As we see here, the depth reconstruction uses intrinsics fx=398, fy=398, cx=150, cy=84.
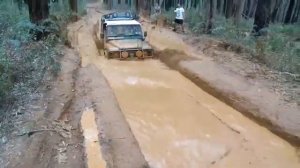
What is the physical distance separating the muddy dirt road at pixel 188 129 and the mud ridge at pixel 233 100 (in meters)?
0.13

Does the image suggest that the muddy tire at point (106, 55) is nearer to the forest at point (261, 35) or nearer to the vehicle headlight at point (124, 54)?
the vehicle headlight at point (124, 54)

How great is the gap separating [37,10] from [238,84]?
304 inches

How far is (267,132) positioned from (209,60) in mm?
5758

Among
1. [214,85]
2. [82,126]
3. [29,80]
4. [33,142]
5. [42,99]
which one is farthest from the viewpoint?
[214,85]

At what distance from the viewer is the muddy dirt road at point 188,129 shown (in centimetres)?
686

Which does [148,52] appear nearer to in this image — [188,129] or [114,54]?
[114,54]

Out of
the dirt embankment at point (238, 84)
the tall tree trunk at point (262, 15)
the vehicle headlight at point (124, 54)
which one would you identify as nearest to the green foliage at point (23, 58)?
the vehicle headlight at point (124, 54)

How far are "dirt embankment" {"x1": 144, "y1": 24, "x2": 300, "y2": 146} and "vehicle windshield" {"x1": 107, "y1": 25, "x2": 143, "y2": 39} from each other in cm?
116

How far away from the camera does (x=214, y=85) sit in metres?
10.8

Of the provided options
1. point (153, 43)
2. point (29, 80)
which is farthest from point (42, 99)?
point (153, 43)

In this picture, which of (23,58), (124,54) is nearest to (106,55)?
(124,54)

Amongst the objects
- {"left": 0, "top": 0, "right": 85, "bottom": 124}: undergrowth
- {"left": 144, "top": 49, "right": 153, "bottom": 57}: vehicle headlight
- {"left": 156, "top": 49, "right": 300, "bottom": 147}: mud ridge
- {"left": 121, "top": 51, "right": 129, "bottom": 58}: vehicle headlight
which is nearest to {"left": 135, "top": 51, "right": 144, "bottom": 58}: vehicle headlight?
{"left": 144, "top": 49, "right": 153, "bottom": 57}: vehicle headlight

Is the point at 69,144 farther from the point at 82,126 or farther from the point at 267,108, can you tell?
the point at 267,108

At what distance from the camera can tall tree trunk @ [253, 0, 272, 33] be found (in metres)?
14.8
